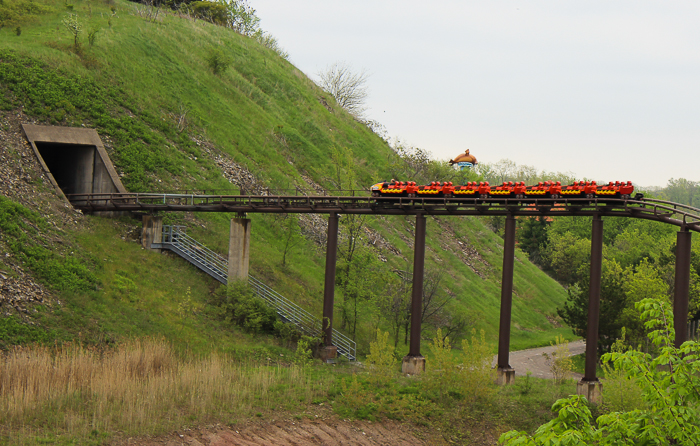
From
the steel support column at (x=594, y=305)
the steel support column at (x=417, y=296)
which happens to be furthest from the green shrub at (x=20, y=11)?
the steel support column at (x=594, y=305)

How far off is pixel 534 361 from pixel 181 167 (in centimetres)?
2825

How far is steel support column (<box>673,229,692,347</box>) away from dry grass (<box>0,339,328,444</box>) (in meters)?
Answer: 13.9

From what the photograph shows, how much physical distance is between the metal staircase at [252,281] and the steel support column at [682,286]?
15071mm

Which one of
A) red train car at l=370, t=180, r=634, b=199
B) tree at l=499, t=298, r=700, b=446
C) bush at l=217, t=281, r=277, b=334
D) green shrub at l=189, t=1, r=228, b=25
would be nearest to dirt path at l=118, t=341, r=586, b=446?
bush at l=217, t=281, r=277, b=334

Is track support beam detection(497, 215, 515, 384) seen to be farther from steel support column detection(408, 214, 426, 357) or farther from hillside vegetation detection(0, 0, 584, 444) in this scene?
steel support column detection(408, 214, 426, 357)

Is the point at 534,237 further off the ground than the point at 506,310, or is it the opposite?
the point at 534,237

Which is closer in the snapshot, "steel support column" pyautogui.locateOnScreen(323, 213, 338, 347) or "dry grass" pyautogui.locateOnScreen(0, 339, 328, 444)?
"dry grass" pyautogui.locateOnScreen(0, 339, 328, 444)

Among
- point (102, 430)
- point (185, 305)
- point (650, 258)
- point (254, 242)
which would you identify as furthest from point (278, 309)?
point (650, 258)

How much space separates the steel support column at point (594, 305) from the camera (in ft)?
79.5

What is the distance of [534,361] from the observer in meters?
37.6

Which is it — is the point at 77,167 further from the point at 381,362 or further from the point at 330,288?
the point at 381,362

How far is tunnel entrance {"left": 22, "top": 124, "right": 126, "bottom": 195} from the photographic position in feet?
121

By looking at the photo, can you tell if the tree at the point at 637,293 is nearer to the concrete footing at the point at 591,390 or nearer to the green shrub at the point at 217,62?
the concrete footing at the point at 591,390

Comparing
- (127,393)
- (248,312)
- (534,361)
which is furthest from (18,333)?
(534,361)
